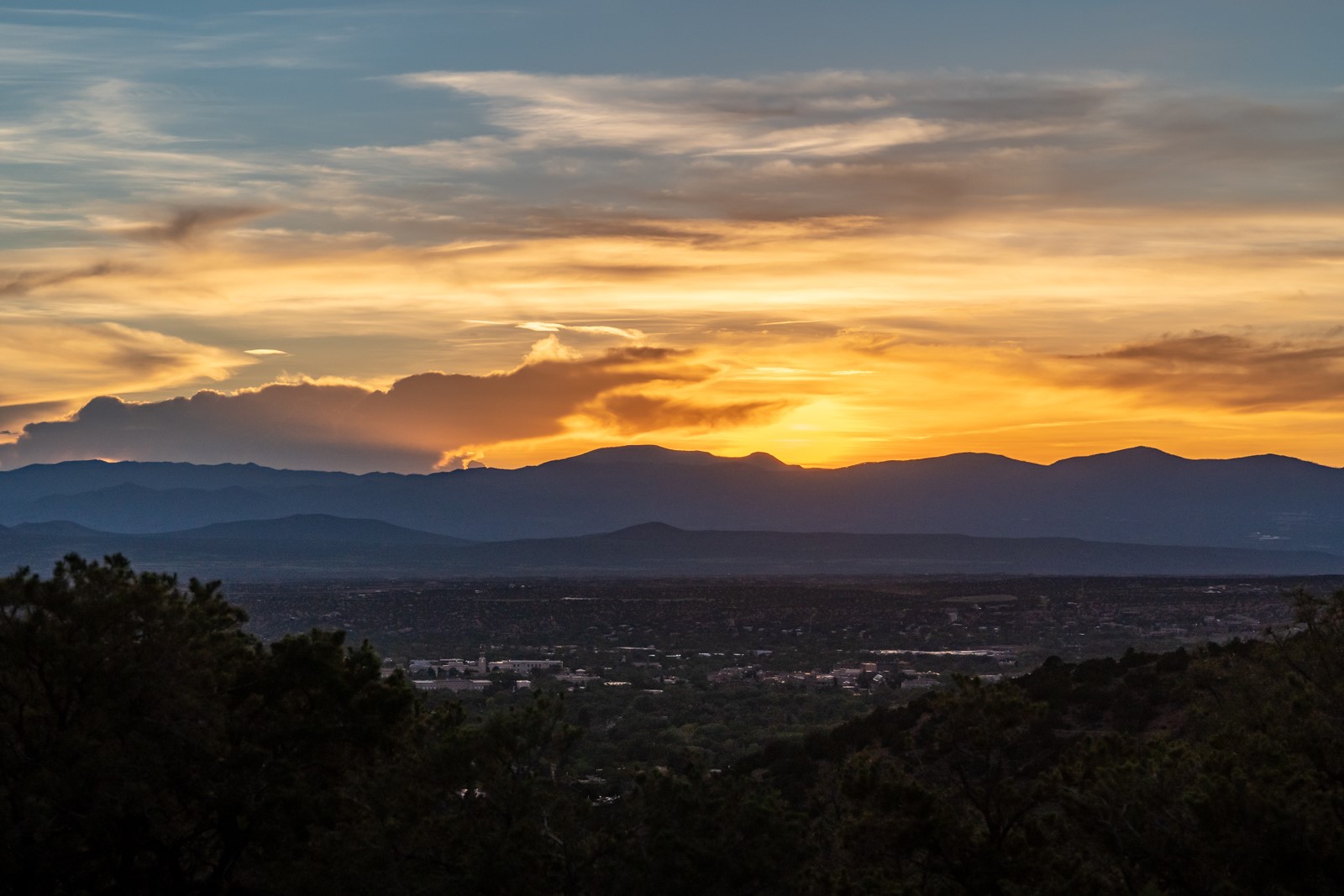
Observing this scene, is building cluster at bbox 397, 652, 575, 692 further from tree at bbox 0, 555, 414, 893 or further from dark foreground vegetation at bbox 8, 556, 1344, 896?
tree at bbox 0, 555, 414, 893

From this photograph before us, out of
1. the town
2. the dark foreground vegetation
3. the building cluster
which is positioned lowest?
the building cluster

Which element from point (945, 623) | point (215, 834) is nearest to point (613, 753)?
point (215, 834)

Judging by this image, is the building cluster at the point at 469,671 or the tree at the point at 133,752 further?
the building cluster at the point at 469,671

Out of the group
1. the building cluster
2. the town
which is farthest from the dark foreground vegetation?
the building cluster

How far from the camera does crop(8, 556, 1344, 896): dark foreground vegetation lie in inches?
737

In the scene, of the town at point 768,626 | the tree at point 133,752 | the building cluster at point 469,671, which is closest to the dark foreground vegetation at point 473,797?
the tree at point 133,752

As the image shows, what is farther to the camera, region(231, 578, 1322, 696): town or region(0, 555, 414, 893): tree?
region(231, 578, 1322, 696): town

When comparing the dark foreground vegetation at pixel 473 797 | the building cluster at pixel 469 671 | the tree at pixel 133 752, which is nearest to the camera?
the dark foreground vegetation at pixel 473 797

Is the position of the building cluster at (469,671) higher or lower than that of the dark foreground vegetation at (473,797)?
lower

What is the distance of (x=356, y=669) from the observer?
80.0ft

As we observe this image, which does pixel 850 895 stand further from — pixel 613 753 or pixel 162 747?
pixel 613 753

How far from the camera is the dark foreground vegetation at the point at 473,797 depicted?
18719 mm

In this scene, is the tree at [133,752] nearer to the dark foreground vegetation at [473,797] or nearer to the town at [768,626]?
the dark foreground vegetation at [473,797]

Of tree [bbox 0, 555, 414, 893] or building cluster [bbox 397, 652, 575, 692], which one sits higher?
tree [bbox 0, 555, 414, 893]
